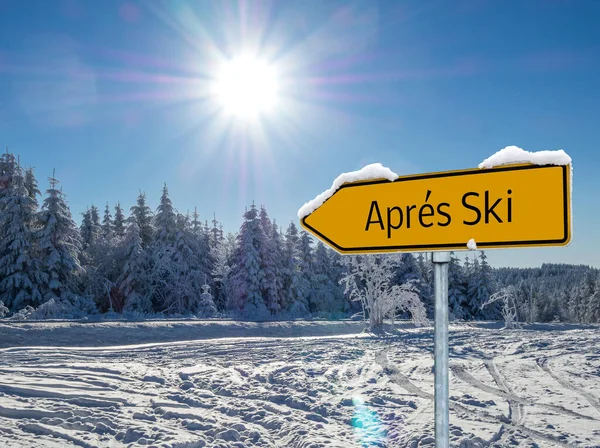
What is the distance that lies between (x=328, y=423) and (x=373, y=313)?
1641 centimetres

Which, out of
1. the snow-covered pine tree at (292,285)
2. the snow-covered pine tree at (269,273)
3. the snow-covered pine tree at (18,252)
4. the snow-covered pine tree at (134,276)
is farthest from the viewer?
the snow-covered pine tree at (292,285)

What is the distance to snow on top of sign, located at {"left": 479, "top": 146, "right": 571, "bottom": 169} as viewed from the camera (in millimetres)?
1343

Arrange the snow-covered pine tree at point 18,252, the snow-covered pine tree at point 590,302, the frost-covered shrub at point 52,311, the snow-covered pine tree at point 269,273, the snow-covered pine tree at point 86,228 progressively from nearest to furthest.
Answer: the frost-covered shrub at point 52,311, the snow-covered pine tree at point 18,252, the snow-covered pine tree at point 269,273, the snow-covered pine tree at point 86,228, the snow-covered pine tree at point 590,302

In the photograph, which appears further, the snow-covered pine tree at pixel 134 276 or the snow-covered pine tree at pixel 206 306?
the snow-covered pine tree at pixel 134 276

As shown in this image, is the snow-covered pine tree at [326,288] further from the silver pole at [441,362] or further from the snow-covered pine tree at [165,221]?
the silver pole at [441,362]

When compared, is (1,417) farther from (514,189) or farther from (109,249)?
(109,249)

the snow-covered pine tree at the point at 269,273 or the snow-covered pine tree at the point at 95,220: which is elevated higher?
the snow-covered pine tree at the point at 95,220

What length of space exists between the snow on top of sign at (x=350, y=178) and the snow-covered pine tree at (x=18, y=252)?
2828cm

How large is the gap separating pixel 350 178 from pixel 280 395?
7.32 meters

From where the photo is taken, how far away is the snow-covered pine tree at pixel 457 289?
3853cm

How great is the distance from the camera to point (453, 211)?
59.9 inches

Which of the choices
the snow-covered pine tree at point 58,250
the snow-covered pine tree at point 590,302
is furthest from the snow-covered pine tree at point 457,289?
the snow-covered pine tree at point 590,302

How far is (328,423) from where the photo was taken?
6625mm

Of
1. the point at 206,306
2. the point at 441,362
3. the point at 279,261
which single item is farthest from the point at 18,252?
the point at 441,362
